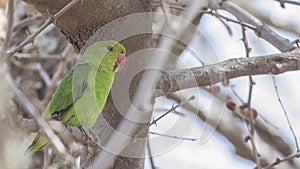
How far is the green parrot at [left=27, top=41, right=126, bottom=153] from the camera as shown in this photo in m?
1.62

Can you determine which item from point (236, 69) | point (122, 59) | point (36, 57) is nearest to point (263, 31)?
point (236, 69)

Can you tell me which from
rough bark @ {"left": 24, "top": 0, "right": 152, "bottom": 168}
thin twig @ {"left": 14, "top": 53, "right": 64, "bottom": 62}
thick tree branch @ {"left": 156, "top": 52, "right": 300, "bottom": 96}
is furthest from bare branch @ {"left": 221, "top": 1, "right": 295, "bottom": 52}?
thin twig @ {"left": 14, "top": 53, "right": 64, "bottom": 62}

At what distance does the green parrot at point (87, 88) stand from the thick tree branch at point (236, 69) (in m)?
0.20

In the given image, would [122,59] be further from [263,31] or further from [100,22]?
[263,31]

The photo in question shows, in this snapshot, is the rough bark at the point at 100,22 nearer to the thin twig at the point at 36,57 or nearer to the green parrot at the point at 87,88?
the green parrot at the point at 87,88

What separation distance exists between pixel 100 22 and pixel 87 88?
321 millimetres

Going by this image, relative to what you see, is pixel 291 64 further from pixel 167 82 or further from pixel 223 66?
pixel 167 82

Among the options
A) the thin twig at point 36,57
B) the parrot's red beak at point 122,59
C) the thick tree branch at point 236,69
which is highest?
the thin twig at point 36,57

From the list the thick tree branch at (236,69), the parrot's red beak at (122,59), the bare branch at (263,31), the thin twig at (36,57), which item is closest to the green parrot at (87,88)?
the parrot's red beak at (122,59)

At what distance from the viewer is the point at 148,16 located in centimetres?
153

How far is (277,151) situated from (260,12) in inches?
31.4

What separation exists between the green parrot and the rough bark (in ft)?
0.14

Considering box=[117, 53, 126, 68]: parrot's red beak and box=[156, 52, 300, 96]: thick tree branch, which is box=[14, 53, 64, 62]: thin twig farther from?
box=[156, 52, 300, 96]: thick tree branch

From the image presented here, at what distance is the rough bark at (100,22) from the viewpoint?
146cm
